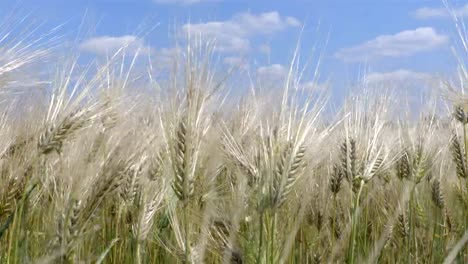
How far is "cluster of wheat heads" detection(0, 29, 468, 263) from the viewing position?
1925 millimetres

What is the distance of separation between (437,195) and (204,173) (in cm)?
152

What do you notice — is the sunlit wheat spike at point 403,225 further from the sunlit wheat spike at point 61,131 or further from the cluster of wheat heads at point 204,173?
the sunlit wheat spike at point 61,131

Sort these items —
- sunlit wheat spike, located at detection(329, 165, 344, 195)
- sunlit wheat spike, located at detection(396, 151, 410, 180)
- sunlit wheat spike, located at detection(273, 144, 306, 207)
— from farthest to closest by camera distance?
sunlit wheat spike, located at detection(396, 151, 410, 180)
sunlit wheat spike, located at detection(329, 165, 344, 195)
sunlit wheat spike, located at detection(273, 144, 306, 207)

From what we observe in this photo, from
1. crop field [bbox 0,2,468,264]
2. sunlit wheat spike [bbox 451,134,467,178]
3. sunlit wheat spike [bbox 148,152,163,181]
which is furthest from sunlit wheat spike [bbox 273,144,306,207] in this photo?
sunlit wheat spike [bbox 451,134,467,178]

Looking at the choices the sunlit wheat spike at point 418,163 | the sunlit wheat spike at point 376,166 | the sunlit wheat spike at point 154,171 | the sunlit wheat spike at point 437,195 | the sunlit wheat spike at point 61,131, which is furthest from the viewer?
the sunlit wheat spike at point 437,195

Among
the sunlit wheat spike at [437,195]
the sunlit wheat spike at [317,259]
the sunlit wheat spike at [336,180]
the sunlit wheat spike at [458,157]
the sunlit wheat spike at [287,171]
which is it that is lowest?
the sunlit wheat spike at [317,259]

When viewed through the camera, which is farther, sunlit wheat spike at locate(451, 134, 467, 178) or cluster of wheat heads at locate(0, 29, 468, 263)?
sunlit wheat spike at locate(451, 134, 467, 178)

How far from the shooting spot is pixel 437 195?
11.2 ft

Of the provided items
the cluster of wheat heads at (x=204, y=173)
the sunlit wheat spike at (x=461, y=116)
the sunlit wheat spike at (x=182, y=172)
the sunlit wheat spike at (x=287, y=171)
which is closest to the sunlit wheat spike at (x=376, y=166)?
the cluster of wheat heads at (x=204, y=173)

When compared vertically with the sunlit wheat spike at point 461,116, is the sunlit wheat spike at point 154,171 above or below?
below

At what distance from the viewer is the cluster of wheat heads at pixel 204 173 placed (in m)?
1.92

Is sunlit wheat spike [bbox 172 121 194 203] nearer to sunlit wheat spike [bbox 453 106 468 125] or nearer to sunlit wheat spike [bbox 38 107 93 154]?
sunlit wheat spike [bbox 38 107 93 154]

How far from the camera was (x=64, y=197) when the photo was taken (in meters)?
1.94

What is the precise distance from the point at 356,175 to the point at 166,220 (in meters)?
0.88
